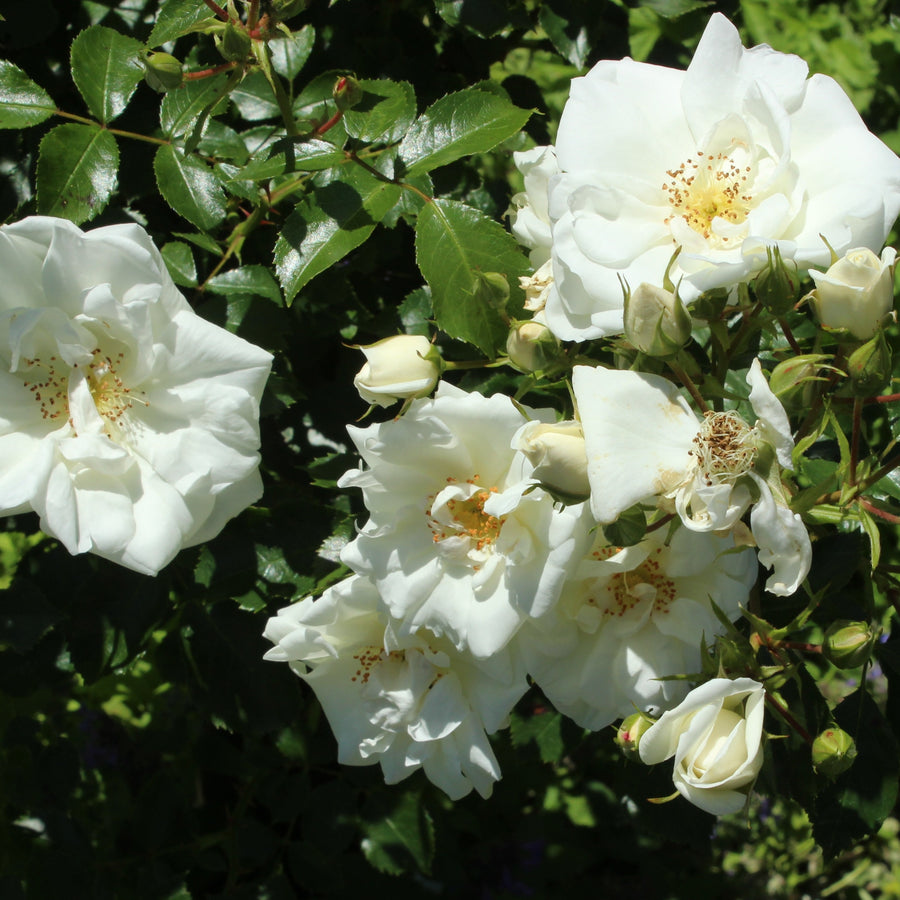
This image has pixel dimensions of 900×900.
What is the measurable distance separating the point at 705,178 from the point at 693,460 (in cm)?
61

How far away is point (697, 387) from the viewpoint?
1.37 metres

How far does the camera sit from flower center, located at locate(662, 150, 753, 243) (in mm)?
1562

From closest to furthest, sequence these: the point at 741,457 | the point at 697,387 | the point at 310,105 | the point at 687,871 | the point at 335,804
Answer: the point at 741,457
the point at 697,387
the point at 310,105
the point at 335,804
the point at 687,871

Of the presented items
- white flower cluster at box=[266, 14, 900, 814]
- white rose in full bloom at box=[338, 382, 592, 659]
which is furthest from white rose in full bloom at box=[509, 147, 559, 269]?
white rose in full bloom at box=[338, 382, 592, 659]

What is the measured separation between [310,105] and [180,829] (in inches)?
72.9

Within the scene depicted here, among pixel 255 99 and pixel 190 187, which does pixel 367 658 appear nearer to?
pixel 190 187

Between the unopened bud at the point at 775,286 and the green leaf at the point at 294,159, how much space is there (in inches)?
29.6

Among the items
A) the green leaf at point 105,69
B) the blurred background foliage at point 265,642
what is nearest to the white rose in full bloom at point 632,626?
the blurred background foliage at point 265,642

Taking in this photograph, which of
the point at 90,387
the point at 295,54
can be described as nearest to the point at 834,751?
the point at 90,387

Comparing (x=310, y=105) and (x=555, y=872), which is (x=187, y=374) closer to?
(x=310, y=105)

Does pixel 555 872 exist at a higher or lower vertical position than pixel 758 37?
lower

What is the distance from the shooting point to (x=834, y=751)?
133 centimetres

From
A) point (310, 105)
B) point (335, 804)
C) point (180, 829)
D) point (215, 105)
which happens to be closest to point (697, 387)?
point (215, 105)

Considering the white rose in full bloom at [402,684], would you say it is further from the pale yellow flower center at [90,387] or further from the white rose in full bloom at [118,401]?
the pale yellow flower center at [90,387]
